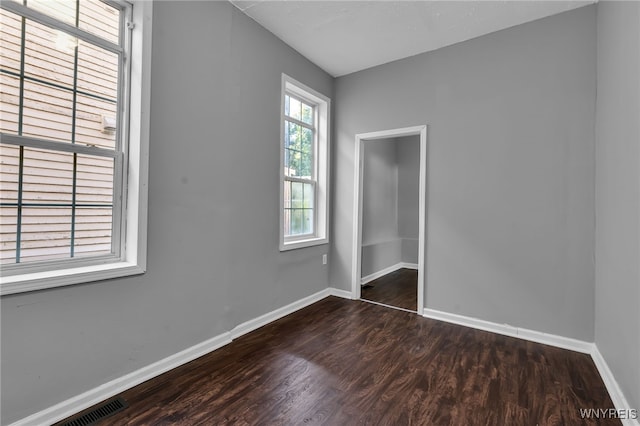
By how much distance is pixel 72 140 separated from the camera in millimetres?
1828

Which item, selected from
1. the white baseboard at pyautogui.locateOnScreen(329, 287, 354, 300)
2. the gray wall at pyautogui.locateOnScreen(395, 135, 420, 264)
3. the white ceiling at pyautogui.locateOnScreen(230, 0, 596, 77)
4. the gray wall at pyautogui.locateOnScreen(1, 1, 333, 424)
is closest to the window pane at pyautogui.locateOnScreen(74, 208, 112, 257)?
the gray wall at pyautogui.locateOnScreen(1, 1, 333, 424)

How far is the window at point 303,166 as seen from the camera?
11.4 ft

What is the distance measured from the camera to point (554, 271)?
267 centimetres

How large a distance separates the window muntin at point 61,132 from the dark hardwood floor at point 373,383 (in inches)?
42.5

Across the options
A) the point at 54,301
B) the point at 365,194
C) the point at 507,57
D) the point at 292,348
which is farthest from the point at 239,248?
the point at 507,57

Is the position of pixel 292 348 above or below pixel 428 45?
below

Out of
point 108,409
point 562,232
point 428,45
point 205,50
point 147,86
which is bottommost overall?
point 108,409

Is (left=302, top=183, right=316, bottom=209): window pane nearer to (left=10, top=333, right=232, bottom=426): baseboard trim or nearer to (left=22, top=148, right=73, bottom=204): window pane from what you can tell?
(left=10, top=333, right=232, bottom=426): baseboard trim

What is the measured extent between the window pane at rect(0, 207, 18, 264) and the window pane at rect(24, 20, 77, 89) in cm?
78

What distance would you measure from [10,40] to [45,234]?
3.51 feet

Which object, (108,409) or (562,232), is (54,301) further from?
(562,232)

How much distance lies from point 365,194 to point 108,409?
401 cm

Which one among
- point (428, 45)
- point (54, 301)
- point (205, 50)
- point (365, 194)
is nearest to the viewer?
point (54, 301)

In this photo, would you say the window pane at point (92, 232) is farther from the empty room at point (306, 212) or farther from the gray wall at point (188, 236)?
the gray wall at point (188, 236)
